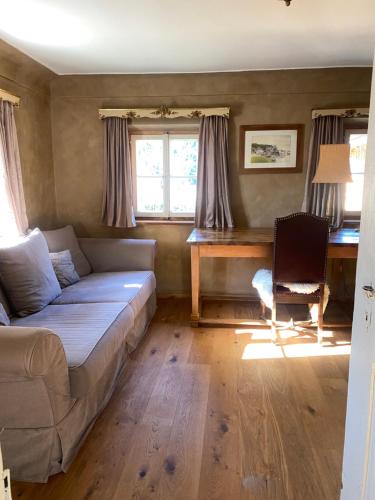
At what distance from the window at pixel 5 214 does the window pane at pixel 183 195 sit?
5.52 ft

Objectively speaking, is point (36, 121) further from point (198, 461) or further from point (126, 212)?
point (198, 461)

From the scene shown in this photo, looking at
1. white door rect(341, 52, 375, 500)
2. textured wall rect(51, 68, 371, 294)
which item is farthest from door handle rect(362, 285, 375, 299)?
textured wall rect(51, 68, 371, 294)

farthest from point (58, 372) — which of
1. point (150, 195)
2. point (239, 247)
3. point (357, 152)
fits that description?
point (357, 152)

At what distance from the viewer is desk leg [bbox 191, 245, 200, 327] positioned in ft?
10.8

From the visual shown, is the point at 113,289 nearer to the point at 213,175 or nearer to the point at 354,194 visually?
the point at 213,175

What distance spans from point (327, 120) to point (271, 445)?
305 centimetres

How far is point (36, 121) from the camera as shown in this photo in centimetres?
366

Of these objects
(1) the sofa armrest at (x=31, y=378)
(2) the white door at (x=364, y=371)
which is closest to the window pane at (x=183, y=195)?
(1) the sofa armrest at (x=31, y=378)

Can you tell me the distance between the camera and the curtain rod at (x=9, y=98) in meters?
2.99

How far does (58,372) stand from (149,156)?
285cm

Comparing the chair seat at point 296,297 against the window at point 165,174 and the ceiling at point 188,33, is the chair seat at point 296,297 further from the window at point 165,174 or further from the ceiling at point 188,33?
the ceiling at point 188,33

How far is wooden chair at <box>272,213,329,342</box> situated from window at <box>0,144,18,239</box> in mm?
2201

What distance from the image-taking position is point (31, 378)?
1.61m

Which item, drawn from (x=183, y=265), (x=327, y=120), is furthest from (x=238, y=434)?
(x=327, y=120)
